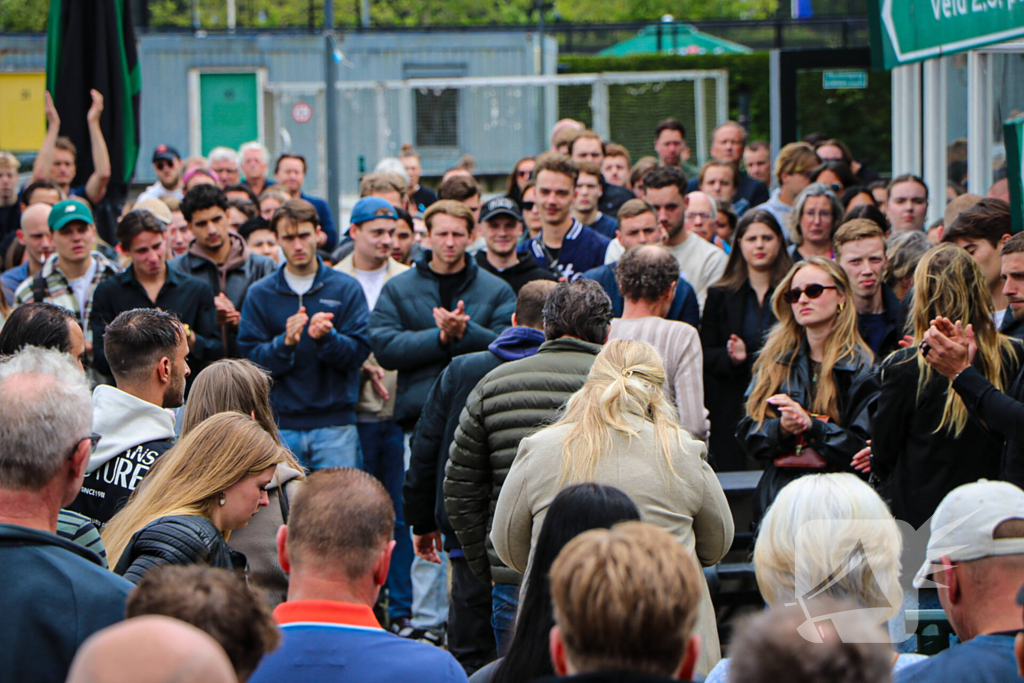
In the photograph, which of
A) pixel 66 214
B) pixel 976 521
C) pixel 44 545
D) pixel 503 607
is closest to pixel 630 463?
pixel 503 607

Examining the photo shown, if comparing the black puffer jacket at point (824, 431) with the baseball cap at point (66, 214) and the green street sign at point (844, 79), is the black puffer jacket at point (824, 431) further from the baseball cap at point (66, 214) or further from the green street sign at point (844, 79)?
the green street sign at point (844, 79)

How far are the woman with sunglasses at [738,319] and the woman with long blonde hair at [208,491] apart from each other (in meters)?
3.50

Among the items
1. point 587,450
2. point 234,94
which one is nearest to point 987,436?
point 587,450

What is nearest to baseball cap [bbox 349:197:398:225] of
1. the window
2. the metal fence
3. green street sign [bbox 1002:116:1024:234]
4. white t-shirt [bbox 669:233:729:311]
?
white t-shirt [bbox 669:233:729:311]

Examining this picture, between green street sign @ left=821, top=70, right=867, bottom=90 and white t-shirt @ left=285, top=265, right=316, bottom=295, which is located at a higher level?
green street sign @ left=821, top=70, right=867, bottom=90

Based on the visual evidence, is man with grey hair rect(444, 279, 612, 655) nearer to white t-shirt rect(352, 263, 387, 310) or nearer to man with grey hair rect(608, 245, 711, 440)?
man with grey hair rect(608, 245, 711, 440)

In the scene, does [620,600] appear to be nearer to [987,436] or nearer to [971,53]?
[987,436]

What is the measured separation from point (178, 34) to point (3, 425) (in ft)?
71.1

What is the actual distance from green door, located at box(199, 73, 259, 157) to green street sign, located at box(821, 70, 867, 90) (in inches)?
563

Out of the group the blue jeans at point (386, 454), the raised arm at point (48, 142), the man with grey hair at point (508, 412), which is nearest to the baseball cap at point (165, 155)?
the raised arm at point (48, 142)

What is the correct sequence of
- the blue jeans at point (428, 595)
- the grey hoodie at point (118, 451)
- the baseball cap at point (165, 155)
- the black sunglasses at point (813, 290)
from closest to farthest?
1. the grey hoodie at point (118, 451)
2. the black sunglasses at point (813, 290)
3. the blue jeans at point (428, 595)
4. the baseball cap at point (165, 155)

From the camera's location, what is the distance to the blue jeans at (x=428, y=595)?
596 centimetres

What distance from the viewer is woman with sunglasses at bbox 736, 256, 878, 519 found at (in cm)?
475

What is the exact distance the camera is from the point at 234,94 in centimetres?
2292
